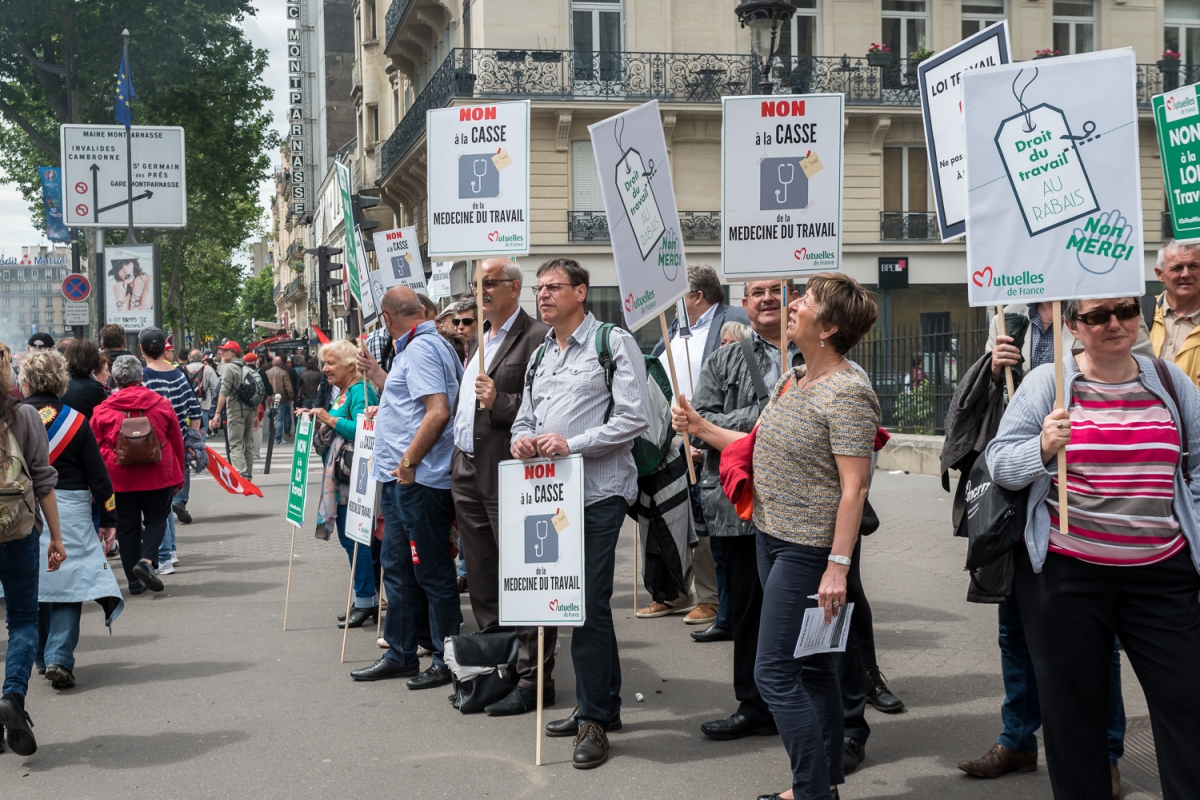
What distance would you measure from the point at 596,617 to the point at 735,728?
0.79m

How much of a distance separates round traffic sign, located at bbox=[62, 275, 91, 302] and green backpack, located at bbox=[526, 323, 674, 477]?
1884 cm

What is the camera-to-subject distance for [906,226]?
30.2 m

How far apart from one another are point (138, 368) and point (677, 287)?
216 inches

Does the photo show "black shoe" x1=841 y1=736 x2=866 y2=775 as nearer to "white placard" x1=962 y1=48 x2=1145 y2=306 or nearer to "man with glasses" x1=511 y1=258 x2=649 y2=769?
"man with glasses" x1=511 y1=258 x2=649 y2=769

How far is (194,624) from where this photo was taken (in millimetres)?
8289

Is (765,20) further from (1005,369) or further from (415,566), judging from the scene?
(1005,369)

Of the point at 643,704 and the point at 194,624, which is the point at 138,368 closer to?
the point at 194,624

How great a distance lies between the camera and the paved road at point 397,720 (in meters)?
4.88

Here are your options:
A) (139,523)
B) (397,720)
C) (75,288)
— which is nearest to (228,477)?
(139,523)

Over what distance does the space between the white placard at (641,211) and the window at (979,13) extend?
27136 millimetres

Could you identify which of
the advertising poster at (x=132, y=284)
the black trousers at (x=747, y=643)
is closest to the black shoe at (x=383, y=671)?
the black trousers at (x=747, y=643)

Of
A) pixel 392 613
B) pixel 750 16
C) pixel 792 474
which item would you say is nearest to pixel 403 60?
pixel 750 16

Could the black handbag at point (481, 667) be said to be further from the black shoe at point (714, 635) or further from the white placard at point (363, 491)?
the black shoe at point (714, 635)

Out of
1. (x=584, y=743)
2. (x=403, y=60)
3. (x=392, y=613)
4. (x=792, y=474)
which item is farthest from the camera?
(x=403, y=60)
